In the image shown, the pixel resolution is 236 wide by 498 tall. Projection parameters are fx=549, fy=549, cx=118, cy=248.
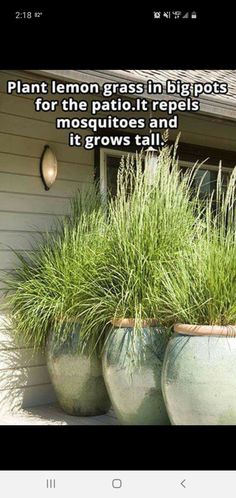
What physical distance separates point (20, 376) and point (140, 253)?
1437mm

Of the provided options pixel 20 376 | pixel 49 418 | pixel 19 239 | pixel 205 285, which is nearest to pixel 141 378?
pixel 205 285

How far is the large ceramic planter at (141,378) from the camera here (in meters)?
2.84

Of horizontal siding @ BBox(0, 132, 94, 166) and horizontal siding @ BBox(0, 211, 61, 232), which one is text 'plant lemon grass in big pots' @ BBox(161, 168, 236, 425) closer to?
horizontal siding @ BBox(0, 211, 61, 232)

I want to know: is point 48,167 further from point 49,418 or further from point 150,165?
point 49,418

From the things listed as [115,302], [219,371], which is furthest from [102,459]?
[115,302]

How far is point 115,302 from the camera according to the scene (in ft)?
9.86

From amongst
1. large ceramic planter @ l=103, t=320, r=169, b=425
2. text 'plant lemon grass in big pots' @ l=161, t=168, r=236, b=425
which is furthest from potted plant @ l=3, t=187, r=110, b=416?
text 'plant lemon grass in big pots' @ l=161, t=168, r=236, b=425

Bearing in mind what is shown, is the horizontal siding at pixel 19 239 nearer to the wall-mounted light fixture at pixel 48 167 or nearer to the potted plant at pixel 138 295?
the wall-mounted light fixture at pixel 48 167

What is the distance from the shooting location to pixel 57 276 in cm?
345

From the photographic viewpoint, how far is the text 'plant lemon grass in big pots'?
2467 mm

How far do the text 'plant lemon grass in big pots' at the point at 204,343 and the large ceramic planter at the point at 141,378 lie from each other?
0.21 meters

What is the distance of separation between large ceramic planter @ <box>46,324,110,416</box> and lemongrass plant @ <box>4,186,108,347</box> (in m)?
0.08
